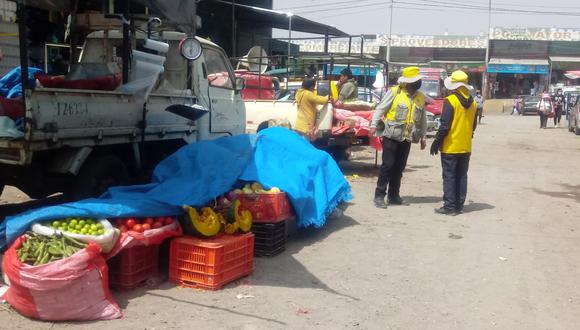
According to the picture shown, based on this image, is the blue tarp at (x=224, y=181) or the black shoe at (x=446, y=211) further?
the black shoe at (x=446, y=211)

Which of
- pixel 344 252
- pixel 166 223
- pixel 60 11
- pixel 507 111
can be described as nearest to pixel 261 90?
pixel 60 11

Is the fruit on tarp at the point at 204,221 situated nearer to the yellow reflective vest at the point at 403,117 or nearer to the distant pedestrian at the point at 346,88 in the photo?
the yellow reflective vest at the point at 403,117

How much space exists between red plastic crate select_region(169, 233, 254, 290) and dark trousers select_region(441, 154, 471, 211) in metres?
3.93

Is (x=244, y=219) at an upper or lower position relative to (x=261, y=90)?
lower

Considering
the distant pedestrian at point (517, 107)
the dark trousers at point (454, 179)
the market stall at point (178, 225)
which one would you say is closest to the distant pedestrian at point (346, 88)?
the dark trousers at point (454, 179)

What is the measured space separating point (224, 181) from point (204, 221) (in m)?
0.87

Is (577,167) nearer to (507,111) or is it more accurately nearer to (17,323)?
(17,323)

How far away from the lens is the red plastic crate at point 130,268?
4.69 meters

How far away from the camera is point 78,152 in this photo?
5.68m

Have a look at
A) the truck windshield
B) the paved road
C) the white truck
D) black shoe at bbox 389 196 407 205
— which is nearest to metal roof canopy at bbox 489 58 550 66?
the truck windshield

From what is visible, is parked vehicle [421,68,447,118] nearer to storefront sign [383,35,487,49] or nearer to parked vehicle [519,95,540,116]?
parked vehicle [519,95,540,116]

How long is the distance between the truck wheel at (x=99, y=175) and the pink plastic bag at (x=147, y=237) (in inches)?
55.4

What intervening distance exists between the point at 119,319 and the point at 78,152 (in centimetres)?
205

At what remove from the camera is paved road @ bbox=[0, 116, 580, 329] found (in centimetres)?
440
